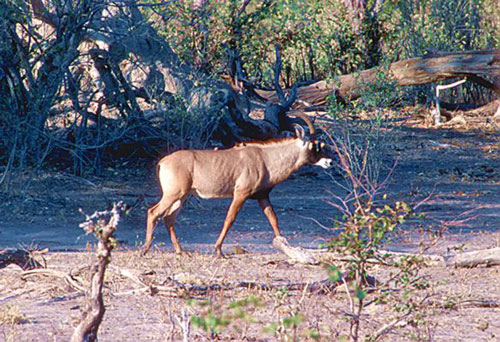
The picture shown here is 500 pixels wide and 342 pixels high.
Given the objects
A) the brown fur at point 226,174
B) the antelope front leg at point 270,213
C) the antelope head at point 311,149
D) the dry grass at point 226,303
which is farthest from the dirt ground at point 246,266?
→ the antelope head at point 311,149

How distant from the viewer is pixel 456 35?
69.6ft

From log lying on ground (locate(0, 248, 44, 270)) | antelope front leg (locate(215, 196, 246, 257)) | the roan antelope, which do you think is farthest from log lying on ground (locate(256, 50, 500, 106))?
log lying on ground (locate(0, 248, 44, 270))

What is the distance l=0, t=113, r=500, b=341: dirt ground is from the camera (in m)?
6.13

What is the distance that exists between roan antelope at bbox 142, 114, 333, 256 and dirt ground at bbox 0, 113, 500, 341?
0.49m

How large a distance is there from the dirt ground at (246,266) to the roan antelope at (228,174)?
495 mm

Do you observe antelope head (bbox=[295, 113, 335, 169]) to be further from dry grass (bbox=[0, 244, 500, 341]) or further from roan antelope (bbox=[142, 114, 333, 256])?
dry grass (bbox=[0, 244, 500, 341])

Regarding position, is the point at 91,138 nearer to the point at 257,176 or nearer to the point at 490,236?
the point at 257,176

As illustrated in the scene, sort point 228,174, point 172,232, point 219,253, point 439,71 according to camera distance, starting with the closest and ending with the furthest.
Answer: point 219,253 → point 172,232 → point 228,174 → point 439,71

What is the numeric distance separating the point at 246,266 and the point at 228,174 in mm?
1415

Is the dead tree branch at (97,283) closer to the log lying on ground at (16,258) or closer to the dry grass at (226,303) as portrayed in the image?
the dry grass at (226,303)

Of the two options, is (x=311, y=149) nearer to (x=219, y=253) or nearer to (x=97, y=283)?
(x=219, y=253)

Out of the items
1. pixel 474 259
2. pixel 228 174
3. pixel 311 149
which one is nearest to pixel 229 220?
pixel 228 174

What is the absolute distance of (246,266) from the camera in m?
8.92

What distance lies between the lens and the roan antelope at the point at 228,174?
9664mm
